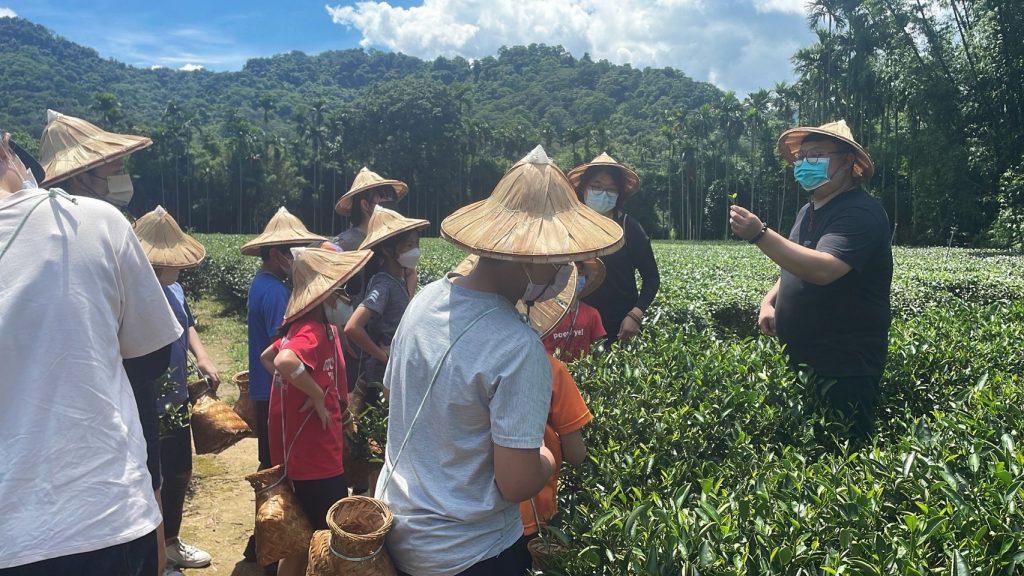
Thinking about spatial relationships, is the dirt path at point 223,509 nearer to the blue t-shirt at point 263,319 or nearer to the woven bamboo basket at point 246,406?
the woven bamboo basket at point 246,406

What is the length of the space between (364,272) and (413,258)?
66cm

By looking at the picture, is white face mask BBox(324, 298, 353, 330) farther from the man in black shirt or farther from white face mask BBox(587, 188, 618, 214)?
the man in black shirt

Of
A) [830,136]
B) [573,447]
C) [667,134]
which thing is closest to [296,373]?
[573,447]

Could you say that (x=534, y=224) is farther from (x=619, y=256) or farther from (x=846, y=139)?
(x=619, y=256)

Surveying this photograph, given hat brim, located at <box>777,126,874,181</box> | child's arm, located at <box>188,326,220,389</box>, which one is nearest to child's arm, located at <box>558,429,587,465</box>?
hat brim, located at <box>777,126,874,181</box>

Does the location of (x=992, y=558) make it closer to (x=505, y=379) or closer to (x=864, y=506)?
(x=864, y=506)

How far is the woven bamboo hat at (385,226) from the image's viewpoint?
4.39 m

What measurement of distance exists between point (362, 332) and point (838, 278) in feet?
8.51

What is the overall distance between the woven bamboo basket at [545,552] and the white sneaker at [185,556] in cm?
306

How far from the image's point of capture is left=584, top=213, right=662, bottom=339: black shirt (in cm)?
481

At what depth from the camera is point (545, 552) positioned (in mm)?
1977

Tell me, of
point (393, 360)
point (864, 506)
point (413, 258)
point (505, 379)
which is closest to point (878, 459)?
point (864, 506)

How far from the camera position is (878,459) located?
2287 millimetres

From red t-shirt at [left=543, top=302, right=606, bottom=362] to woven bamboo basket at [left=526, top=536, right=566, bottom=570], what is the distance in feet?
6.12
